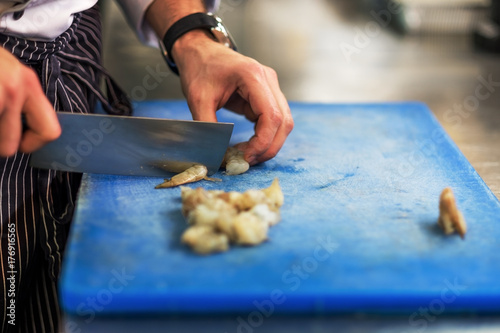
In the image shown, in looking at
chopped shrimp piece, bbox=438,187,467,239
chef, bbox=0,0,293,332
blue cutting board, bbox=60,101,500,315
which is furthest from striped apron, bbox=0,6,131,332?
chopped shrimp piece, bbox=438,187,467,239

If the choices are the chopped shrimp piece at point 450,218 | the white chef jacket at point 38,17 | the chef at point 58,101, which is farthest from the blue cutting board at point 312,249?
the white chef jacket at point 38,17

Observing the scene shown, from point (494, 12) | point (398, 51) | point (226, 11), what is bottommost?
point (226, 11)

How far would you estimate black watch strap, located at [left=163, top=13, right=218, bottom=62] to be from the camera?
47.8 inches

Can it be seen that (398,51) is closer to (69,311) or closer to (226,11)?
(226,11)

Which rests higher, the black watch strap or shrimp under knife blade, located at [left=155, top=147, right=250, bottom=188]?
the black watch strap

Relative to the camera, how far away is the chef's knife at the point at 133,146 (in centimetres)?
96

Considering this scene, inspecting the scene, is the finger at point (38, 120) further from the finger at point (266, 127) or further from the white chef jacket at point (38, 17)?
the finger at point (266, 127)

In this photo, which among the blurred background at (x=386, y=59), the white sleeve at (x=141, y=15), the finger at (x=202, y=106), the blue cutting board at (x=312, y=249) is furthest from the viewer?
the blurred background at (x=386, y=59)

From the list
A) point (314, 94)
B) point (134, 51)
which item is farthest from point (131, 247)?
point (134, 51)

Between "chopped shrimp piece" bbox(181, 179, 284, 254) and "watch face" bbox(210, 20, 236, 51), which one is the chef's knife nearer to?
A: "chopped shrimp piece" bbox(181, 179, 284, 254)

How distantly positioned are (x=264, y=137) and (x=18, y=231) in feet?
1.50

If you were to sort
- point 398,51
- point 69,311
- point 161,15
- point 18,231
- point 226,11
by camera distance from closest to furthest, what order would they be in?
point 69,311
point 18,231
point 161,15
point 398,51
point 226,11

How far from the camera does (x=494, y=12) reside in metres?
2.20

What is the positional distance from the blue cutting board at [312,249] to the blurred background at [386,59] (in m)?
0.33
